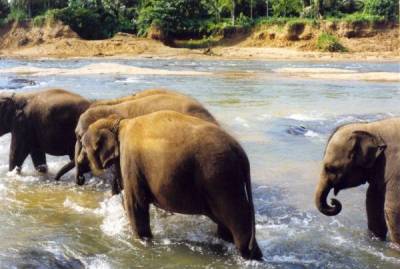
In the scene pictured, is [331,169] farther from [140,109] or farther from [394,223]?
[140,109]

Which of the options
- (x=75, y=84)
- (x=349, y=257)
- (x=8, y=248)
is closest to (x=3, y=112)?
(x=8, y=248)

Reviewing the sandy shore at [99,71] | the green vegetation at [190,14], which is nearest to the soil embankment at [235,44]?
the green vegetation at [190,14]

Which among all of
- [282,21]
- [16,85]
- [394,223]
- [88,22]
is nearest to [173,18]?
[88,22]

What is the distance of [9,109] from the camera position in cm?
941

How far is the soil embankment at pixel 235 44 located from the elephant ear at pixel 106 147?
44610 millimetres

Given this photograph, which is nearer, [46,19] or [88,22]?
[46,19]

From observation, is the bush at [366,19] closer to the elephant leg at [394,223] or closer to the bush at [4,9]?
the bush at [4,9]

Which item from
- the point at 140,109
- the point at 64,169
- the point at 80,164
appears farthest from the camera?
the point at 64,169

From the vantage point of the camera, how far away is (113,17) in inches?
2405

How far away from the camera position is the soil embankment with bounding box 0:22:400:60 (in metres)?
52.4

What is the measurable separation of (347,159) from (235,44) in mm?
52787

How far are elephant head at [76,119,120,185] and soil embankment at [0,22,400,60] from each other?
44.5 m

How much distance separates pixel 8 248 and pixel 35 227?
0.73 meters

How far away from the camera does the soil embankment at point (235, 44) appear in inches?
2063
